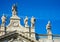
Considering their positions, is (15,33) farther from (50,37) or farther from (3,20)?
(50,37)

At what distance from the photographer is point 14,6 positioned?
2672cm

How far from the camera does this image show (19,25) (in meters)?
26.4

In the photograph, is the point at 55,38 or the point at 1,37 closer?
the point at 1,37

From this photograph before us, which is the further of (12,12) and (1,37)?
(12,12)

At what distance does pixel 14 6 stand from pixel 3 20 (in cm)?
219

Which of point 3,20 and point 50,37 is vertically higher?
point 3,20

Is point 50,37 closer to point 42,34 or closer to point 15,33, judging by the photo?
point 42,34

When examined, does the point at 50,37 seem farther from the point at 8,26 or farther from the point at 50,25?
the point at 8,26

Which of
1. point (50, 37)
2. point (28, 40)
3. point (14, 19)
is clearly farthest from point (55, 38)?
point (14, 19)

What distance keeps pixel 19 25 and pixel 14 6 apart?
237cm

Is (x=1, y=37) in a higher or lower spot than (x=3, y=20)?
lower

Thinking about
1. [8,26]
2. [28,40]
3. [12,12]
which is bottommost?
[28,40]

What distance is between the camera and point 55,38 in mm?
26938

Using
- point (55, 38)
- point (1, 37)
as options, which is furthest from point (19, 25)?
point (55, 38)
